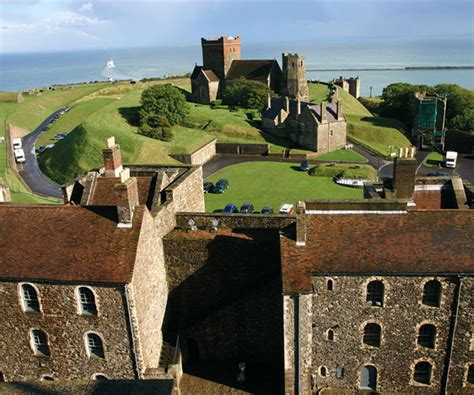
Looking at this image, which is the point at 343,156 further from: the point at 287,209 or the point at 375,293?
the point at 375,293

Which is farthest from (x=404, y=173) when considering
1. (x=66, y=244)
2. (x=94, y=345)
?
(x=94, y=345)

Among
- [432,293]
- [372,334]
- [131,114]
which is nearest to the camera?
[432,293]

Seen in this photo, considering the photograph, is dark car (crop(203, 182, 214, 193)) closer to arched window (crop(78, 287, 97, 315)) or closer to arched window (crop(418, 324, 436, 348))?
arched window (crop(78, 287, 97, 315))

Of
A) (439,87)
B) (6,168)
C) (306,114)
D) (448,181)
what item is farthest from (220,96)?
(448,181)

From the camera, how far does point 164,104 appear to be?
74375mm

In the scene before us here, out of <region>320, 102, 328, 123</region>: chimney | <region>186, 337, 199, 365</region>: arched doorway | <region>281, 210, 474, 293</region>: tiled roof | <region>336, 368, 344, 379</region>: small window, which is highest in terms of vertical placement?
<region>320, 102, 328, 123</region>: chimney

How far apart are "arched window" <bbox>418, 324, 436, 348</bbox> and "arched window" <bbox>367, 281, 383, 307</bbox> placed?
7.27ft

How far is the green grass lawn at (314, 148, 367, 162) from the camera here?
66.1 meters

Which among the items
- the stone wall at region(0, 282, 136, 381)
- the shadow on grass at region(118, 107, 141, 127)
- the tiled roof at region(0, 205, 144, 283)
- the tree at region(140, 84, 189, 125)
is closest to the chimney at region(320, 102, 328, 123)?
the tree at region(140, 84, 189, 125)

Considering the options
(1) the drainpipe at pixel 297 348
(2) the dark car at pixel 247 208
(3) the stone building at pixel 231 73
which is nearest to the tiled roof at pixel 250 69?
(3) the stone building at pixel 231 73

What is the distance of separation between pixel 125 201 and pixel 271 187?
34475 millimetres

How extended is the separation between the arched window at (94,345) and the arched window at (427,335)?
13.9 meters

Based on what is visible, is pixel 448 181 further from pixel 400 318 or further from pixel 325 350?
pixel 325 350

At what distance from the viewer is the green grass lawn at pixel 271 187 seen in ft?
158
